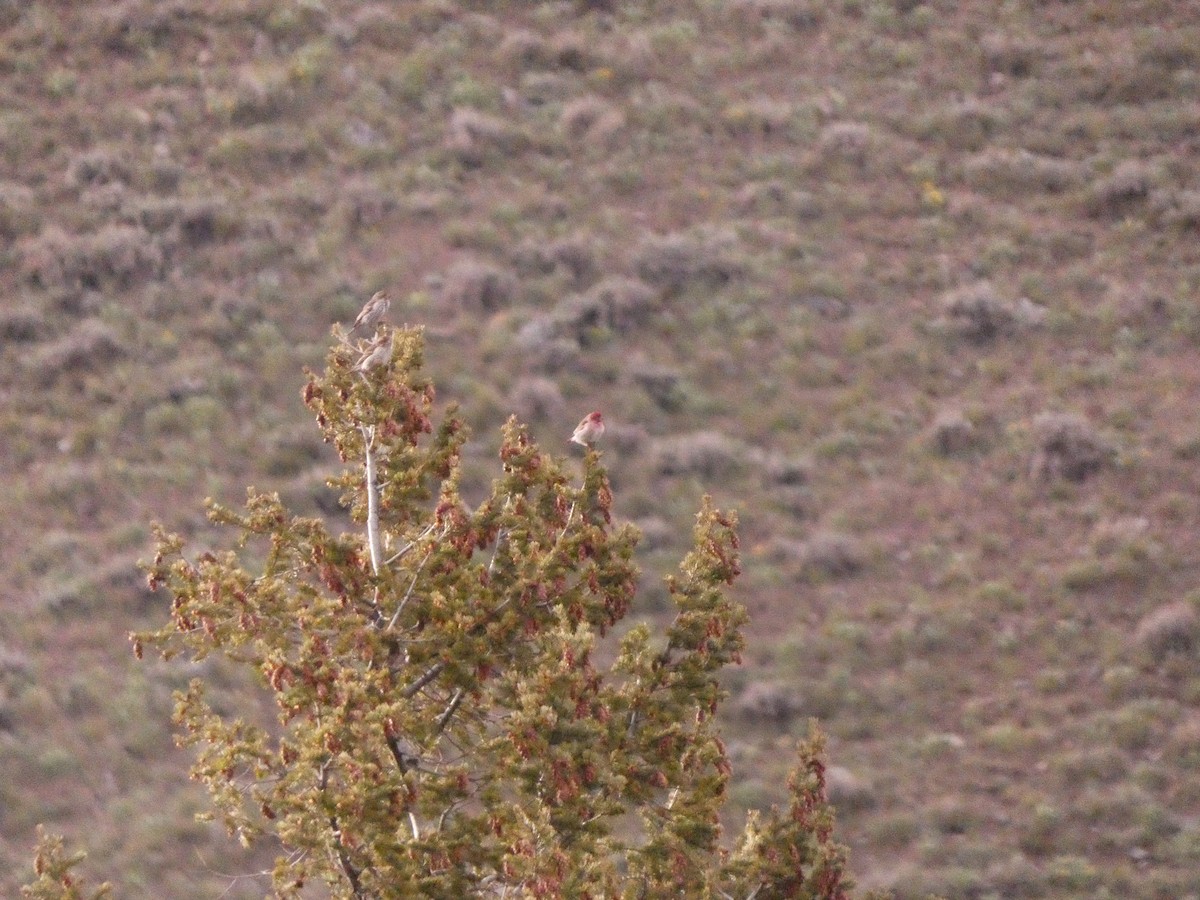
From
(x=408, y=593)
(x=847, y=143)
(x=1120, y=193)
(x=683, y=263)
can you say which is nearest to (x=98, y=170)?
(x=683, y=263)

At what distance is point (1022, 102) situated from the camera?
30359 millimetres

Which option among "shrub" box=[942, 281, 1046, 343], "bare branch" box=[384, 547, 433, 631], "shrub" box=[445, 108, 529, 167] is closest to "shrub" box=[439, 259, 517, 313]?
"shrub" box=[445, 108, 529, 167]

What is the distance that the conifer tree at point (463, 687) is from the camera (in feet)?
24.1

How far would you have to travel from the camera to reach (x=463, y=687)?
796 centimetres

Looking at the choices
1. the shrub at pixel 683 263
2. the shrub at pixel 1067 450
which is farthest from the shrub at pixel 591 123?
the shrub at pixel 1067 450

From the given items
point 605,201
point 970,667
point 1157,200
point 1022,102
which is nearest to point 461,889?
point 970,667

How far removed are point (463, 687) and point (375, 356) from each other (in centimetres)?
165

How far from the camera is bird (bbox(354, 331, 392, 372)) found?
26.7 ft

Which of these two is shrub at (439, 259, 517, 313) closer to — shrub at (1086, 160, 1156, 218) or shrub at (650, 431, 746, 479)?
shrub at (650, 431, 746, 479)

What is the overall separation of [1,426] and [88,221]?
4.92 meters

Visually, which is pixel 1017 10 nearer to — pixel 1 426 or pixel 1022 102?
pixel 1022 102

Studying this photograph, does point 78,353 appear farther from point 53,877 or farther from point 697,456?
point 53,877

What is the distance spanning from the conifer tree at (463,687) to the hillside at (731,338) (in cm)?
719

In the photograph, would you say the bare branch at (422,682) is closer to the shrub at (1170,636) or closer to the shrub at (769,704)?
the shrub at (769,704)
